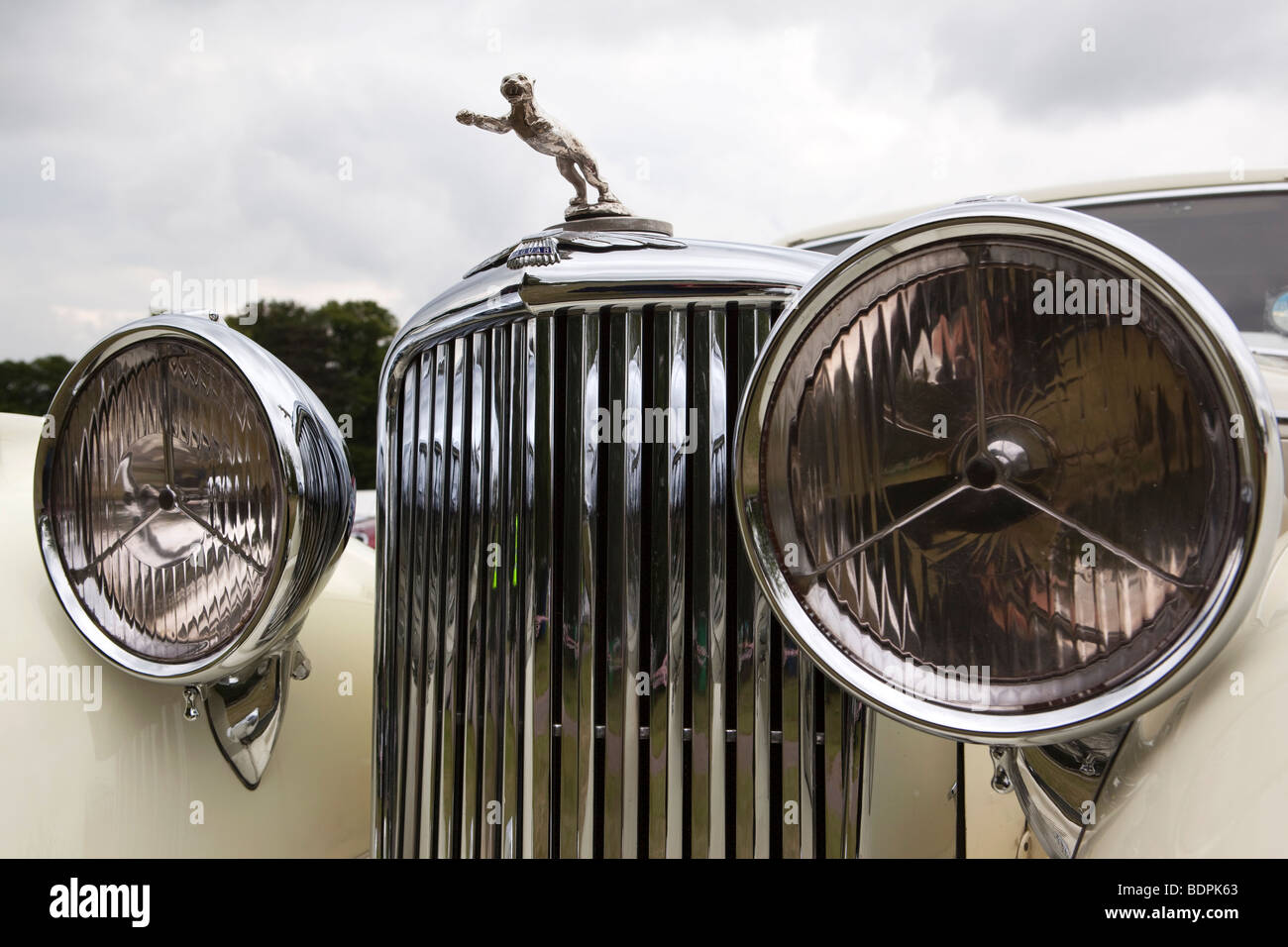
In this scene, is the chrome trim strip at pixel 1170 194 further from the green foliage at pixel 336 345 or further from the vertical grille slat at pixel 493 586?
the green foliage at pixel 336 345

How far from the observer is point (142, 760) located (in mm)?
1473

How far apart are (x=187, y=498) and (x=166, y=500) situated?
37 mm

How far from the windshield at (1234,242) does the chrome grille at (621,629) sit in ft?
3.50

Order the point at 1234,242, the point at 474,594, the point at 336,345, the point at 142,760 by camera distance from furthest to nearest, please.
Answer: the point at 336,345 → the point at 1234,242 → the point at 142,760 → the point at 474,594

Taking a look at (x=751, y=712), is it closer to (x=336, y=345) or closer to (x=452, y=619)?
(x=452, y=619)

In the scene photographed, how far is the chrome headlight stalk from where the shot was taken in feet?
4.58

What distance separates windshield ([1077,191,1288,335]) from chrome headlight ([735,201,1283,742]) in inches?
39.1

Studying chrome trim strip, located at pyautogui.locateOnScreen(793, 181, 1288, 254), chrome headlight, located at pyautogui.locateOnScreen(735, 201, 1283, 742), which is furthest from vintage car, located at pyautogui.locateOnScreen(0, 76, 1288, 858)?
chrome trim strip, located at pyautogui.locateOnScreen(793, 181, 1288, 254)

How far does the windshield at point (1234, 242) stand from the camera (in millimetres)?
1784

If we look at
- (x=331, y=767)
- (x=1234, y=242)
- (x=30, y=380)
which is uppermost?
(x=30, y=380)

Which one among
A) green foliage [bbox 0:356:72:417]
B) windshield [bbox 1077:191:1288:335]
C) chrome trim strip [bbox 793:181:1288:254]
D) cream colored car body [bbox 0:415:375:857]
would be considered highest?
green foliage [bbox 0:356:72:417]

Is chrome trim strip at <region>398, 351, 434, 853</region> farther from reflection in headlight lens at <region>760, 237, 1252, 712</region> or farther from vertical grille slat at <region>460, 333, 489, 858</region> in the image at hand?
reflection in headlight lens at <region>760, 237, 1252, 712</region>

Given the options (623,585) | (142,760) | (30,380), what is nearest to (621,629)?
(623,585)
